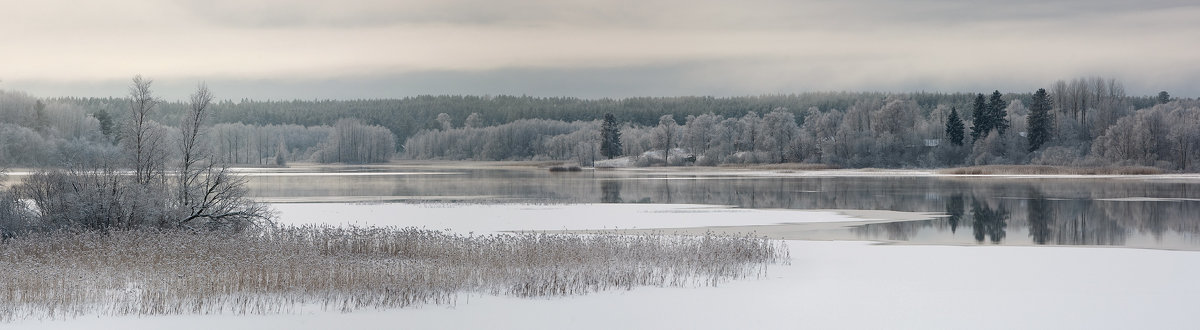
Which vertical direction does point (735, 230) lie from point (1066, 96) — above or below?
below

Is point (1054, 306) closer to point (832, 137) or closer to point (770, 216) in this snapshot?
point (770, 216)

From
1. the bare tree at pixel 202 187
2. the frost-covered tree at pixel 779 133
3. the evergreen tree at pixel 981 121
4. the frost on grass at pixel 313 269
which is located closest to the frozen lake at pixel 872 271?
the frost on grass at pixel 313 269

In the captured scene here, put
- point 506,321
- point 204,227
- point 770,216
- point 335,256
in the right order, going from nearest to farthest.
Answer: point 506,321 < point 335,256 < point 204,227 < point 770,216

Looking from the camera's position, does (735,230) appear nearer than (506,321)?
No

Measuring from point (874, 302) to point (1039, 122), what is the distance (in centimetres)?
10762

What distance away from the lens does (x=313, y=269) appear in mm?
14703

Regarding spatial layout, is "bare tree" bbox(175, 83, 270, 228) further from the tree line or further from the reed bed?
the reed bed

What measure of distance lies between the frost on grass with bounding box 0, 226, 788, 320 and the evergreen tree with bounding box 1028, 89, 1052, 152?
101806 millimetres

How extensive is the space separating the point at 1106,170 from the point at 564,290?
258 feet

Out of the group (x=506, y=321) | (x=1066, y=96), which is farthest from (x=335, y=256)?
(x=1066, y=96)

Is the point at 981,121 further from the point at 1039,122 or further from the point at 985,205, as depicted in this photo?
the point at 985,205

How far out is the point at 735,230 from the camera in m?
26.7

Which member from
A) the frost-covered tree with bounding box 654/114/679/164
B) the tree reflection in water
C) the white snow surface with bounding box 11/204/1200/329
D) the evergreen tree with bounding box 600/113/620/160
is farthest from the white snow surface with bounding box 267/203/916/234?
the evergreen tree with bounding box 600/113/620/160

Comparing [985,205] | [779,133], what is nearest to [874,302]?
[985,205]
